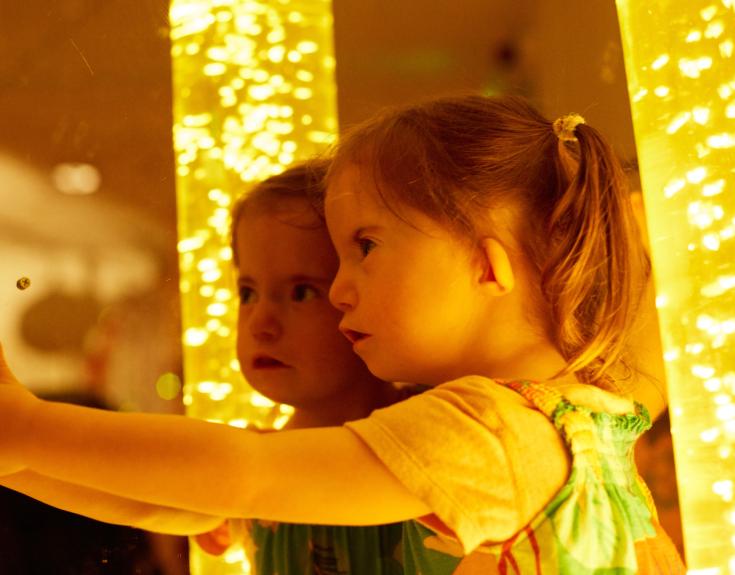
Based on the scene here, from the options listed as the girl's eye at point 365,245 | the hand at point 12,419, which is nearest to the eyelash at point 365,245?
the girl's eye at point 365,245

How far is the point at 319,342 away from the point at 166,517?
171 millimetres

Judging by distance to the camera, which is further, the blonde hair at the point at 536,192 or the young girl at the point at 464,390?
the blonde hair at the point at 536,192

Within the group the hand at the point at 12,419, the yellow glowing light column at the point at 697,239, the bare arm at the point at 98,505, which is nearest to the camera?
the hand at the point at 12,419

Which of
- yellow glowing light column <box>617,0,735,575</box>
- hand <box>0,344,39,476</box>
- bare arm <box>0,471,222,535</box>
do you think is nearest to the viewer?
hand <box>0,344,39,476</box>

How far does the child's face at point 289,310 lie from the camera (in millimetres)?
673

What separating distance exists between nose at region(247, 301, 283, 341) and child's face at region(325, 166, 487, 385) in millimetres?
115

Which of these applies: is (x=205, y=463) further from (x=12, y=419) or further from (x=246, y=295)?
(x=246, y=295)

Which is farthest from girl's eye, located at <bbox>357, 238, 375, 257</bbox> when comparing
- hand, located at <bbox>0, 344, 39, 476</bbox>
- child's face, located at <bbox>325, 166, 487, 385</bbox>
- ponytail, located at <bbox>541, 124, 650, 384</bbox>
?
hand, located at <bbox>0, 344, 39, 476</bbox>

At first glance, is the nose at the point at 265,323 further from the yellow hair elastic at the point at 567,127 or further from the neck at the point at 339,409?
the yellow hair elastic at the point at 567,127

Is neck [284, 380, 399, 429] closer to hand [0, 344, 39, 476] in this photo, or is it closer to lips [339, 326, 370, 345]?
lips [339, 326, 370, 345]

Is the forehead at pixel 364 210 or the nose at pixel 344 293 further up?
the forehead at pixel 364 210

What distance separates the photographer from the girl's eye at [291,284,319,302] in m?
0.68

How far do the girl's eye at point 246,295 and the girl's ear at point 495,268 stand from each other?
0.21 metres

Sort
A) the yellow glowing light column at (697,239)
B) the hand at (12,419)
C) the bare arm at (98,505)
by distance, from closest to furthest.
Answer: the hand at (12,419) → the bare arm at (98,505) → the yellow glowing light column at (697,239)
